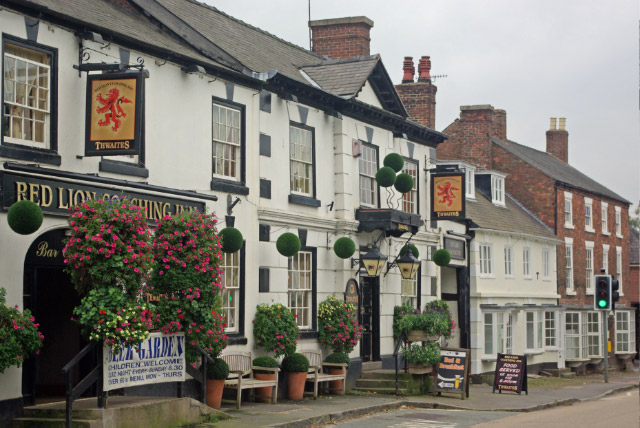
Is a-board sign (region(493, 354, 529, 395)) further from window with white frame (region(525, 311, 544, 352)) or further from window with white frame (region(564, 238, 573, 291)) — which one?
window with white frame (region(564, 238, 573, 291))

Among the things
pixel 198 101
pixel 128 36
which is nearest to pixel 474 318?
pixel 198 101

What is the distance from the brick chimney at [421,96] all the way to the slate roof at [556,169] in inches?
336

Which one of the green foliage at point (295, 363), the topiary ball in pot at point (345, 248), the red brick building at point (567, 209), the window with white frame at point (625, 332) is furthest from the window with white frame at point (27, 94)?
the window with white frame at point (625, 332)

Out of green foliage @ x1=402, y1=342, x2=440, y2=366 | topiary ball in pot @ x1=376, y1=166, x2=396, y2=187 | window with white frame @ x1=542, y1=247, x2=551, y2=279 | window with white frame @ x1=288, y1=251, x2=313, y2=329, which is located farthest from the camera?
window with white frame @ x1=542, y1=247, x2=551, y2=279

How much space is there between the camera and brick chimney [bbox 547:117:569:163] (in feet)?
160

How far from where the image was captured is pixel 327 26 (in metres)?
28.5

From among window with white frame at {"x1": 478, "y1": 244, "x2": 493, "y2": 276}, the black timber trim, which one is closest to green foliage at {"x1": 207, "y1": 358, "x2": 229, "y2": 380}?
the black timber trim

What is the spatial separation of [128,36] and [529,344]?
78.8 ft

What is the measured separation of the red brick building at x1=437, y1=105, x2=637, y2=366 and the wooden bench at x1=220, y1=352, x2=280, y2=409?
2131cm

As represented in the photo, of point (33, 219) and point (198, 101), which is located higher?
point (198, 101)

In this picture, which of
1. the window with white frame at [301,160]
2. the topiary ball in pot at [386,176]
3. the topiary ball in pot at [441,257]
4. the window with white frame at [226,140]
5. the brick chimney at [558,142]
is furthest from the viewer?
the brick chimney at [558,142]

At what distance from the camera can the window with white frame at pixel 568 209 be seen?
4078 cm

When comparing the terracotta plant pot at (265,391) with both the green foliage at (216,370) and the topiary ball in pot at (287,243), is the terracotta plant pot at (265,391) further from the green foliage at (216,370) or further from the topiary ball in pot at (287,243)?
the topiary ball in pot at (287,243)

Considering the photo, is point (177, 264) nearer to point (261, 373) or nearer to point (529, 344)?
point (261, 373)
